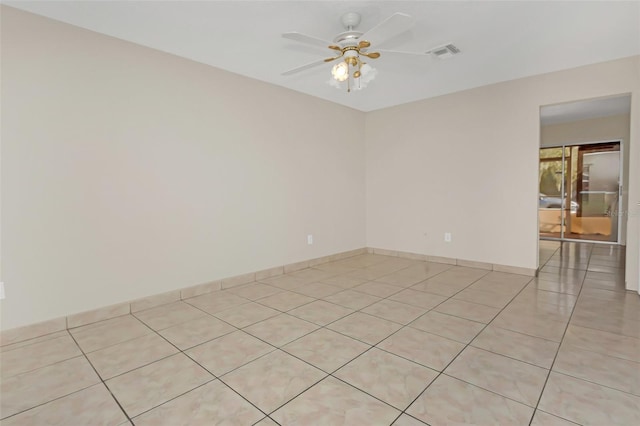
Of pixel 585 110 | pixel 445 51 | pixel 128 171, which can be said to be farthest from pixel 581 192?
pixel 128 171

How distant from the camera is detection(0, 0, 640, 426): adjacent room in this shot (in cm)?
177

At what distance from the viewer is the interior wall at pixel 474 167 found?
11.5ft

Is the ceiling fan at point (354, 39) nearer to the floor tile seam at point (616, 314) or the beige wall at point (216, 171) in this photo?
the beige wall at point (216, 171)

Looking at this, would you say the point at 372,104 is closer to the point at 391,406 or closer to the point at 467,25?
the point at 467,25

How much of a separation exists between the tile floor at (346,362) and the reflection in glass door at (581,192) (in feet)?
13.1

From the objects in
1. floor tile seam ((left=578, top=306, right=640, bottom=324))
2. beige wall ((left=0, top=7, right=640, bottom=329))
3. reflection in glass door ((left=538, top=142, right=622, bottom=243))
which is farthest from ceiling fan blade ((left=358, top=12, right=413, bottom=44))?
reflection in glass door ((left=538, top=142, right=622, bottom=243))

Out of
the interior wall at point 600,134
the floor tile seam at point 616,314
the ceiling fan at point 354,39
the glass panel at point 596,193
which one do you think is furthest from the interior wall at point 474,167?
the glass panel at point 596,193

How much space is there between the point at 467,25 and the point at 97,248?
3.60 meters

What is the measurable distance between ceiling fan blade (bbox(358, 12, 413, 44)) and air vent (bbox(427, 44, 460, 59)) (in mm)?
904

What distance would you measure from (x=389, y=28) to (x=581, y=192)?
21.6ft

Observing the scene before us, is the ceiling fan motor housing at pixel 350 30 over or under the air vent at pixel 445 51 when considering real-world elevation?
under

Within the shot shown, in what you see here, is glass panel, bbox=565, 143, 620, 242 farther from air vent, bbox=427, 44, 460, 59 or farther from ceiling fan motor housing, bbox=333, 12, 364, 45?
ceiling fan motor housing, bbox=333, 12, 364, 45

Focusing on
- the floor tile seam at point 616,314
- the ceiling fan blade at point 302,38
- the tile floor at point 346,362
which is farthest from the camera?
the floor tile seam at point 616,314

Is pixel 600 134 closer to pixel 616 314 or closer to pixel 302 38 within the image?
pixel 616 314
